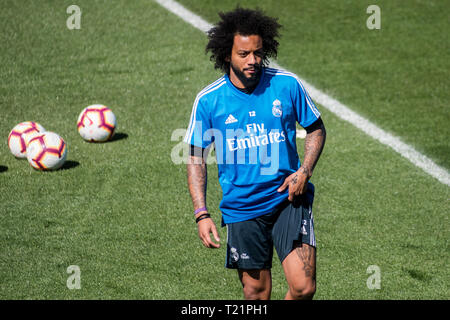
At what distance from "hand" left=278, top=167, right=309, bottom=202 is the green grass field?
189 cm

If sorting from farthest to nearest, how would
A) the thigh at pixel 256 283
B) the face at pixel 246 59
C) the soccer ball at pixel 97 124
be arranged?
the soccer ball at pixel 97 124 → the thigh at pixel 256 283 → the face at pixel 246 59

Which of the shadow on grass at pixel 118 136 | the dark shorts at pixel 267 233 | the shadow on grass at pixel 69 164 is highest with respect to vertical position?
the shadow on grass at pixel 118 136

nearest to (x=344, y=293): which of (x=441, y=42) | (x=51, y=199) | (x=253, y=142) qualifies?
(x=253, y=142)

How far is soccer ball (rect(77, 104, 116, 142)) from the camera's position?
10.8m

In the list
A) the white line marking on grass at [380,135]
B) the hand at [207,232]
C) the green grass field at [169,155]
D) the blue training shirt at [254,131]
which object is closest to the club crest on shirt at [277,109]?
the blue training shirt at [254,131]

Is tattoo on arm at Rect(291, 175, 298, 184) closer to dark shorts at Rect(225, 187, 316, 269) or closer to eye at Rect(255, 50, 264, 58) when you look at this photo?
dark shorts at Rect(225, 187, 316, 269)

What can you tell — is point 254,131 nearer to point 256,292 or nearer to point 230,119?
point 230,119

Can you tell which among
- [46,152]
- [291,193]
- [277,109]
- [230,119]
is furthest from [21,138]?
[291,193]

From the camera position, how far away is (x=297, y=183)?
5539mm

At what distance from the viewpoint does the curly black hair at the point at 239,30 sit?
5691 mm

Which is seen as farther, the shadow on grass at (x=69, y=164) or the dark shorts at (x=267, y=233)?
the shadow on grass at (x=69, y=164)

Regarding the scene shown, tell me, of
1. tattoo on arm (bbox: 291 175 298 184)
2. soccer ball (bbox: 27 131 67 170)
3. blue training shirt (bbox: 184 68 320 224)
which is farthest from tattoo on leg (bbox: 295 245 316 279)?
soccer ball (bbox: 27 131 67 170)

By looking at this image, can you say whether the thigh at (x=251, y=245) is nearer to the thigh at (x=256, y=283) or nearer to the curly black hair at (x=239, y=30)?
the thigh at (x=256, y=283)
